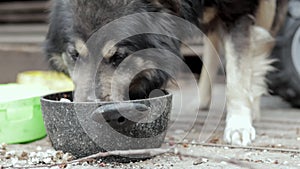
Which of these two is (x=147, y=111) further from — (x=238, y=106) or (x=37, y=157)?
(x=238, y=106)

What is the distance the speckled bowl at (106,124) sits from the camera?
70.2 inches

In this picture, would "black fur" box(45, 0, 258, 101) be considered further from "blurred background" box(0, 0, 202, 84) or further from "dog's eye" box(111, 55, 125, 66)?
"blurred background" box(0, 0, 202, 84)

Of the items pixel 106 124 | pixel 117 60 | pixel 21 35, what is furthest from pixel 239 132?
pixel 21 35

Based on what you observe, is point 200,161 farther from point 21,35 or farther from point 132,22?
point 21,35

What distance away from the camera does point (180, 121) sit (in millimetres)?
2953

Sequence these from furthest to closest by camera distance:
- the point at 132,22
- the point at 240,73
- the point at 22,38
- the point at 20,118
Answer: the point at 22,38 → the point at 240,73 → the point at 20,118 → the point at 132,22

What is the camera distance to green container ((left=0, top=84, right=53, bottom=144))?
231 cm

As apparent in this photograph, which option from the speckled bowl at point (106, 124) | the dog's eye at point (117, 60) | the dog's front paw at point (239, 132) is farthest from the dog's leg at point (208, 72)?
the speckled bowl at point (106, 124)

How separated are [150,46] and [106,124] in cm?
58

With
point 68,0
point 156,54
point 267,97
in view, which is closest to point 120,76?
point 156,54

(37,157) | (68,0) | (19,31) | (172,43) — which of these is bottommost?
(19,31)

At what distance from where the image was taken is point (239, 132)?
237 cm

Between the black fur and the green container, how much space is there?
281 mm

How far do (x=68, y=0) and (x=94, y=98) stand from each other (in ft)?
1.82
